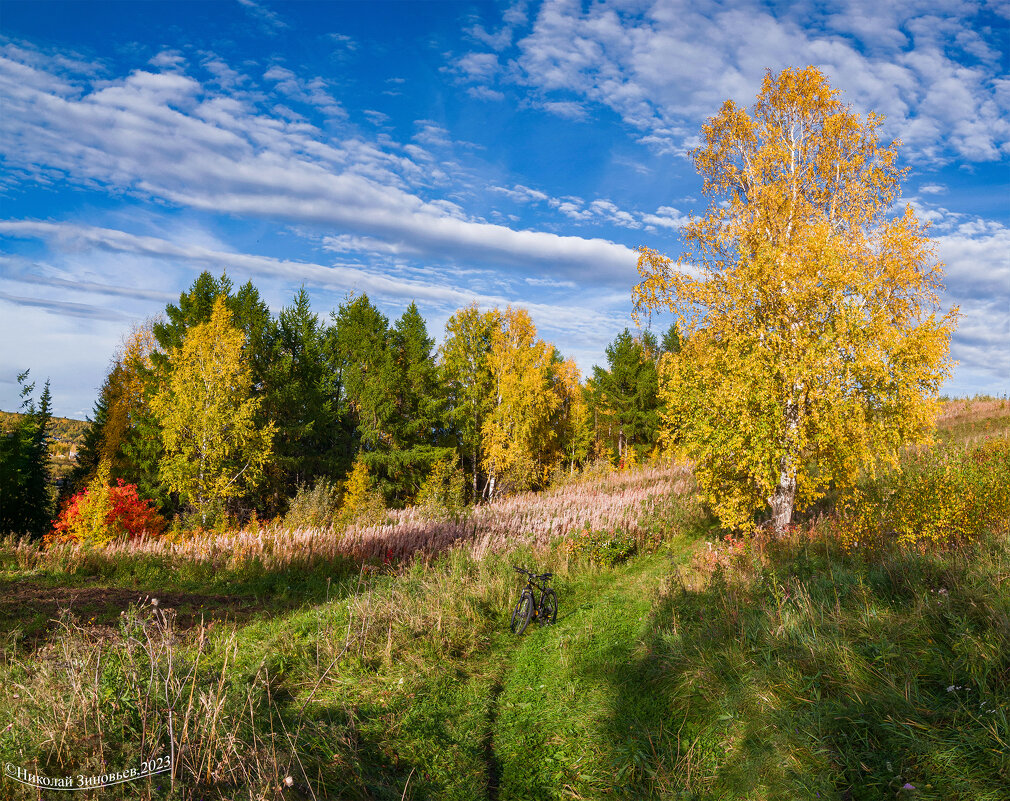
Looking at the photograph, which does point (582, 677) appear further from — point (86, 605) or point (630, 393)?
point (630, 393)

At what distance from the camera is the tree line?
27219 millimetres

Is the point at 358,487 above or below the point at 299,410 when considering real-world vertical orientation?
below

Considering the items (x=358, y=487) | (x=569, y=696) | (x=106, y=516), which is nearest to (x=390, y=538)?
(x=569, y=696)

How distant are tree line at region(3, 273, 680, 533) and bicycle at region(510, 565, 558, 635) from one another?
18.4 metres

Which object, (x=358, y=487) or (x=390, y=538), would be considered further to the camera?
(x=358, y=487)

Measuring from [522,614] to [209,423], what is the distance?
21269 millimetres

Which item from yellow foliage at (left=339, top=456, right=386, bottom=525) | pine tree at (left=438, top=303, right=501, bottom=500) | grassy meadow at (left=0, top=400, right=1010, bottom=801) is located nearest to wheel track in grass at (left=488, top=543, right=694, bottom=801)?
grassy meadow at (left=0, top=400, right=1010, bottom=801)

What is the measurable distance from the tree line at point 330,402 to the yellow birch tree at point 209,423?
0.37 ft

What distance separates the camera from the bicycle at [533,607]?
8383mm

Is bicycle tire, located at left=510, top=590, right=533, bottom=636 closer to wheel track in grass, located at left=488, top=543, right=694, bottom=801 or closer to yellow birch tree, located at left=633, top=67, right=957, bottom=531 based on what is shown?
wheel track in grass, located at left=488, top=543, right=694, bottom=801

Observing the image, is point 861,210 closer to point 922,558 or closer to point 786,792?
point 922,558

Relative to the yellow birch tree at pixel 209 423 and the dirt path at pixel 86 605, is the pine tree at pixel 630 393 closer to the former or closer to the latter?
the yellow birch tree at pixel 209 423

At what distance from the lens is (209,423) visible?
24.5 m

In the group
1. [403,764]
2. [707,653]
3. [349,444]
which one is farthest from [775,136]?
[349,444]
